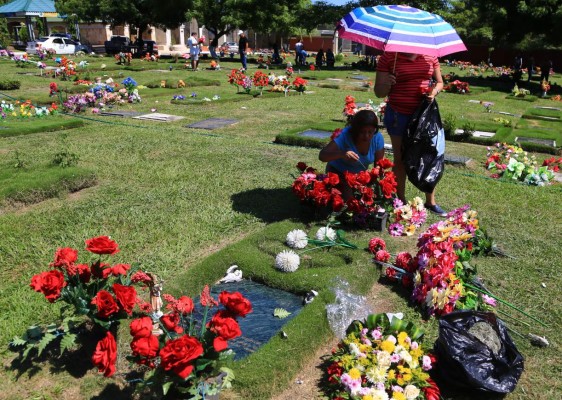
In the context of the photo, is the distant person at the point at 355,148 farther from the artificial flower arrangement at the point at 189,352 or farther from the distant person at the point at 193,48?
the distant person at the point at 193,48

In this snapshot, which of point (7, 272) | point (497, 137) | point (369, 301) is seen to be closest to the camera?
point (369, 301)

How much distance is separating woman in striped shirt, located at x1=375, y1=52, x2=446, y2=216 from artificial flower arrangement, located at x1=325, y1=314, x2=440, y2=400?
8.66 ft

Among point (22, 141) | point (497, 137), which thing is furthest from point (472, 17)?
point (22, 141)

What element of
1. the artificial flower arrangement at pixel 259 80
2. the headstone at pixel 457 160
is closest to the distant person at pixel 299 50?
the artificial flower arrangement at pixel 259 80

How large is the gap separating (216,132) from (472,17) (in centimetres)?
5453

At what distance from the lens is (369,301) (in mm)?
3762

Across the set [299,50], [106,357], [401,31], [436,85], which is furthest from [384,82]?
[299,50]

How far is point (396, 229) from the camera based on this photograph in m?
4.79

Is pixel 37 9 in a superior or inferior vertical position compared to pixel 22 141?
superior

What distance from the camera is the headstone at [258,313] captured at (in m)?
3.22

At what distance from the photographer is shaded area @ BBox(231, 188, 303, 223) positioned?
5.27 metres

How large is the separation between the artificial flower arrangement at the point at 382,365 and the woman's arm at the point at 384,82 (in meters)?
2.69

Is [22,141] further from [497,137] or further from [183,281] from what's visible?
[497,137]

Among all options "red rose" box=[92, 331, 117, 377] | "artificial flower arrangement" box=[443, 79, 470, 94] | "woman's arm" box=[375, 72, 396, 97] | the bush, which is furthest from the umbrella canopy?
"artificial flower arrangement" box=[443, 79, 470, 94]
